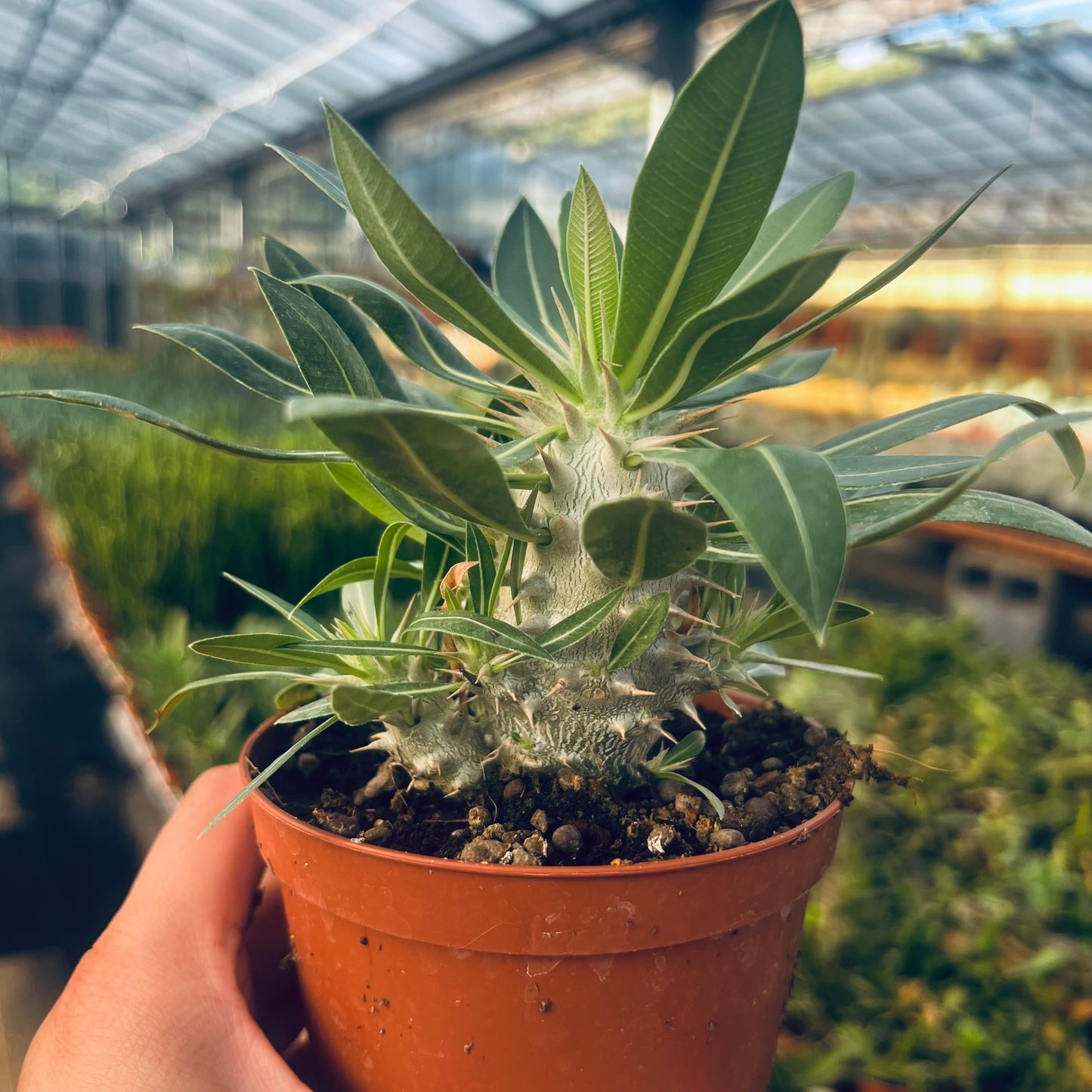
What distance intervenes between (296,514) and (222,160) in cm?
1401

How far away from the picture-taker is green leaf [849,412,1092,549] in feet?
1.34

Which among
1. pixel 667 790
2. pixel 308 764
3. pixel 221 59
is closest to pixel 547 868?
pixel 667 790

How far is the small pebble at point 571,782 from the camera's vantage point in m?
0.60

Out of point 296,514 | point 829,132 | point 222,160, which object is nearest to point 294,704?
point 296,514

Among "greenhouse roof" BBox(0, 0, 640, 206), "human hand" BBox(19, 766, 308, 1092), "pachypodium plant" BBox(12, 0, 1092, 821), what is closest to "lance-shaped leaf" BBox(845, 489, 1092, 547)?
"pachypodium plant" BBox(12, 0, 1092, 821)

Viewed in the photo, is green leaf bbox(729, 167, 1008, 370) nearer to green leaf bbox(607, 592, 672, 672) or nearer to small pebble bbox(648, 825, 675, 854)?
green leaf bbox(607, 592, 672, 672)

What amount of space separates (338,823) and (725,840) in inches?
9.3

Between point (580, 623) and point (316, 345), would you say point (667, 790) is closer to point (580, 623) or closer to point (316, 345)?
point (580, 623)

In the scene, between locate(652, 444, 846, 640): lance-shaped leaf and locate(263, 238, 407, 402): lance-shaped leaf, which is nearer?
locate(652, 444, 846, 640): lance-shaped leaf

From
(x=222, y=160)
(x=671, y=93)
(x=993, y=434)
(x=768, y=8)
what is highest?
(x=222, y=160)

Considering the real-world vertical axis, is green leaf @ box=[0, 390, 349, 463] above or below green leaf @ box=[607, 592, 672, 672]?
above

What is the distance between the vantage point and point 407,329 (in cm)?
65

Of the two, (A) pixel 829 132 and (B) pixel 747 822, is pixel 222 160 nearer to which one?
(A) pixel 829 132

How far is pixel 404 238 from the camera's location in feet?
1.63
